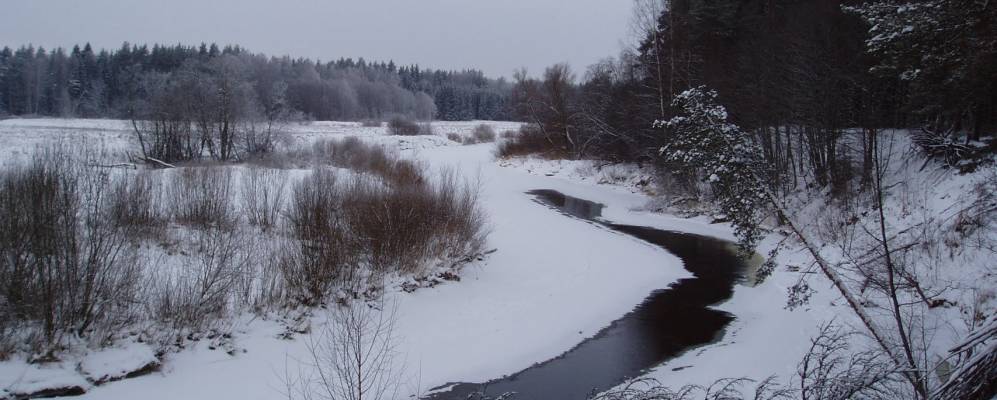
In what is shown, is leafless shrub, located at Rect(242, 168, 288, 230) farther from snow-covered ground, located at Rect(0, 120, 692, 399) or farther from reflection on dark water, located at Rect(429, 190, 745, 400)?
reflection on dark water, located at Rect(429, 190, 745, 400)

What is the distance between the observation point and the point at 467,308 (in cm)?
1002

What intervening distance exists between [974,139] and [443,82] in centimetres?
12847

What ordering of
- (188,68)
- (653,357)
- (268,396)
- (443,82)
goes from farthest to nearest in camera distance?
(443,82)
(188,68)
(653,357)
(268,396)

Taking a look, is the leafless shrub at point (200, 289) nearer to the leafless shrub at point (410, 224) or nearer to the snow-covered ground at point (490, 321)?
the snow-covered ground at point (490, 321)

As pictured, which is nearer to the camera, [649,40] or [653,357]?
[653,357]

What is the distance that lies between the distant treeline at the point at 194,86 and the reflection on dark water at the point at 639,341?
2663 centimetres

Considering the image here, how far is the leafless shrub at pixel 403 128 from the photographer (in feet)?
214

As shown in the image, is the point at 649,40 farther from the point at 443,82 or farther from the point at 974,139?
the point at 443,82

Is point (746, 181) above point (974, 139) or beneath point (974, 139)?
beneath

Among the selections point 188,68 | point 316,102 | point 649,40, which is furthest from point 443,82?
point 649,40

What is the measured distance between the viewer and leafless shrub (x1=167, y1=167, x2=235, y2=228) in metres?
10.5

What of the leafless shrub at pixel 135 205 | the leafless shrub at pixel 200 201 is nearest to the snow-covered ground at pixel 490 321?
the leafless shrub at pixel 135 205

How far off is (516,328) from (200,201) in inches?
285

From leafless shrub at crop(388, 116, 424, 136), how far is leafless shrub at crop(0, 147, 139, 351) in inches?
2283
